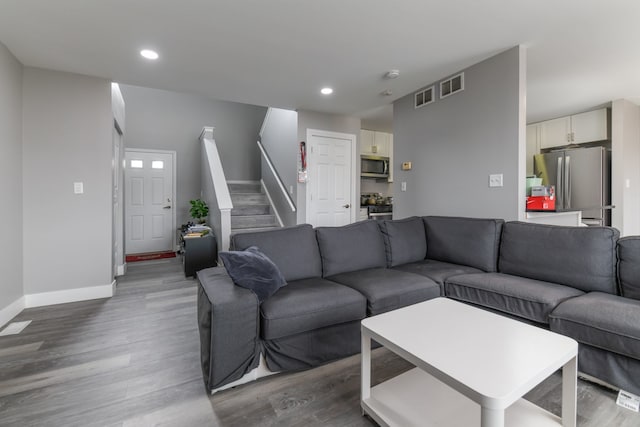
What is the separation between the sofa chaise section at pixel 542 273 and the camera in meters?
1.97

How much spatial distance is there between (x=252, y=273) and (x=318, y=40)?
2107 mm

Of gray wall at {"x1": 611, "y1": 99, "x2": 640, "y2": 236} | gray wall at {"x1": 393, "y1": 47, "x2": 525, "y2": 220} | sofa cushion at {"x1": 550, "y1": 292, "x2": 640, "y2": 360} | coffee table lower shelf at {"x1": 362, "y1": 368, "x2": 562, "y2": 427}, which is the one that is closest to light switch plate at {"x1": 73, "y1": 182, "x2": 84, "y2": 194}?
coffee table lower shelf at {"x1": 362, "y1": 368, "x2": 562, "y2": 427}

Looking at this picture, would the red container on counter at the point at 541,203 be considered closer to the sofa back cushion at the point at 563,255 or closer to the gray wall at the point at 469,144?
the gray wall at the point at 469,144

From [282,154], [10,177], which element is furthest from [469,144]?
[10,177]

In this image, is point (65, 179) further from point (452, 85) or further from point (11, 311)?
point (452, 85)

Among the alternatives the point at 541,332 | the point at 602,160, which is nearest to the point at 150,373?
the point at 541,332

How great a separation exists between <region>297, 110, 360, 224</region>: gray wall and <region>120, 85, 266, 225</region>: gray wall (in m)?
2.53

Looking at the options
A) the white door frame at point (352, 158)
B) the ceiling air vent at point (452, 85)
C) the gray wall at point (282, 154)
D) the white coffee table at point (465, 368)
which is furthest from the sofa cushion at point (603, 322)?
the gray wall at point (282, 154)

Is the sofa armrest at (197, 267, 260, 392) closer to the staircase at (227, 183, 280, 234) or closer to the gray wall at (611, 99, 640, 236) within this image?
the staircase at (227, 183, 280, 234)

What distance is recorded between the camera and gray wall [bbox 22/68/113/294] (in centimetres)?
302

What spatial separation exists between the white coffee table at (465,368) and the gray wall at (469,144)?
192 centimetres

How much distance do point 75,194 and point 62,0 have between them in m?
1.91

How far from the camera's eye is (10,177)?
272cm

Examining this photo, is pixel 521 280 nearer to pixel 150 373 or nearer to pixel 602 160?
pixel 150 373
